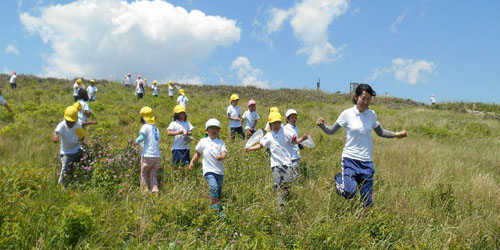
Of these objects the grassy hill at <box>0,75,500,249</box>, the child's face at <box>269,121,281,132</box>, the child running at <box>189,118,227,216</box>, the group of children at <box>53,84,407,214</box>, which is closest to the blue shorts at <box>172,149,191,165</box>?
the grassy hill at <box>0,75,500,249</box>

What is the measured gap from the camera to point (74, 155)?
490 centimetres

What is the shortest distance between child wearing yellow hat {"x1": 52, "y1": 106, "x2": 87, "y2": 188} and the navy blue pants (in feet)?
13.6

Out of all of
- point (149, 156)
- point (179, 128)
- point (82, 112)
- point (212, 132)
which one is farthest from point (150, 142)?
point (82, 112)

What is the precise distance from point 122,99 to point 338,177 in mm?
15852

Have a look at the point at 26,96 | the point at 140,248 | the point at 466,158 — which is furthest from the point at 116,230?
the point at 26,96

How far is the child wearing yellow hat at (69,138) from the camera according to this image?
4750mm

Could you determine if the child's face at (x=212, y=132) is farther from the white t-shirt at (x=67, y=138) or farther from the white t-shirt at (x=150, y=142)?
the white t-shirt at (x=67, y=138)

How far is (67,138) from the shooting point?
189 inches

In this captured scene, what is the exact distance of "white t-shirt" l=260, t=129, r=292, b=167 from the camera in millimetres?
4418

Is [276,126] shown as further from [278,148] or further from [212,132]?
[212,132]

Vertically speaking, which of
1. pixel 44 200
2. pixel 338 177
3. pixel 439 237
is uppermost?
pixel 338 177

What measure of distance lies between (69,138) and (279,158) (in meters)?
3.38

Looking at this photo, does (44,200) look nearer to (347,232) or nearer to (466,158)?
(347,232)

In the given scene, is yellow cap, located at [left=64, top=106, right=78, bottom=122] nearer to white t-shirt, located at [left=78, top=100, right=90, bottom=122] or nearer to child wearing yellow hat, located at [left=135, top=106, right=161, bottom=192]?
child wearing yellow hat, located at [left=135, top=106, right=161, bottom=192]
